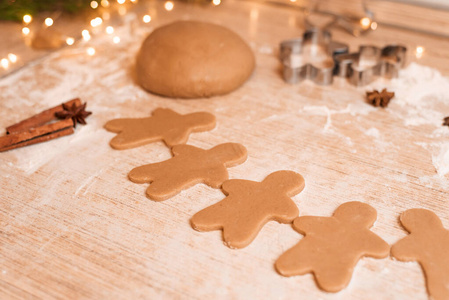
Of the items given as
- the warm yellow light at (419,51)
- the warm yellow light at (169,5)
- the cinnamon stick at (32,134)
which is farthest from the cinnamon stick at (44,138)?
the warm yellow light at (419,51)

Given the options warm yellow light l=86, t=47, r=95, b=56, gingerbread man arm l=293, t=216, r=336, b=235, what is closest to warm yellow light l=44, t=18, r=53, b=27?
warm yellow light l=86, t=47, r=95, b=56

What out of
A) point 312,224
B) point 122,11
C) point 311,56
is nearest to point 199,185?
point 312,224

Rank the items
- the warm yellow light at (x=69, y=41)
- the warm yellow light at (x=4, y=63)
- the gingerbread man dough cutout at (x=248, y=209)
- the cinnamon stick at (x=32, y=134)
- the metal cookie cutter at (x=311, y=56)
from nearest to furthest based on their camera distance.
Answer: the gingerbread man dough cutout at (x=248, y=209)
the cinnamon stick at (x=32, y=134)
the metal cookie cutter at (x=311, y=56)
the warm yellow light at (x=4, y=63)
the warm yellow light at (x=69, y=41)

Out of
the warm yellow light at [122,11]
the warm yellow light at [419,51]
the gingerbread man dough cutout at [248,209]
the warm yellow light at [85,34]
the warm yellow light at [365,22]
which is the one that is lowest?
the gingerbread man dough cutout at [248,209]

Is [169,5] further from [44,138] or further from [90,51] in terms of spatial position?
[44,138]

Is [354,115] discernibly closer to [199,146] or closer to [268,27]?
[199,146]

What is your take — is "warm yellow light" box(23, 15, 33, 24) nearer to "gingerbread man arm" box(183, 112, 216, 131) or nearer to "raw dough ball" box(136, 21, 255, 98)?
"raw dough ball" box(136, 21, 255, 98)

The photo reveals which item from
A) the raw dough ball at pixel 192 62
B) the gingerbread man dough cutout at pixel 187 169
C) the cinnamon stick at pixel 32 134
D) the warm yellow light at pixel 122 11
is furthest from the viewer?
the warm yellow light at pixel 122 11

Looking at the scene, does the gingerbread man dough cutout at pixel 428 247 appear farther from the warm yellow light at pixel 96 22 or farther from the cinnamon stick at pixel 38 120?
the warm yellow light at pixel 96 22
